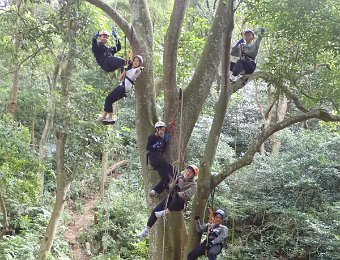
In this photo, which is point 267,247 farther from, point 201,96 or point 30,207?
point 30,207

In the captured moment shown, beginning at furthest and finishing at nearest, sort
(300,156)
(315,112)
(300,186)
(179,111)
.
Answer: (300,156) → (300,186) → (179,111) → (315,112)

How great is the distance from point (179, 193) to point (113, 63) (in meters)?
2.26

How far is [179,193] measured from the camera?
17.4ft

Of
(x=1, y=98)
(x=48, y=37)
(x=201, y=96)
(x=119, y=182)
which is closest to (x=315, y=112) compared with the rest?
(x=201, y=96)

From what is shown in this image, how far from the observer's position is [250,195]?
11750mm

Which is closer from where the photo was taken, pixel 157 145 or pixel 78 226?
pixel 157 145

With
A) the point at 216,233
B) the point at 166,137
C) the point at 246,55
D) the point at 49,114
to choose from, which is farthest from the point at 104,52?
the point at 49,114

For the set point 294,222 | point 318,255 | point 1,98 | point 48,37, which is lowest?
point 318,255

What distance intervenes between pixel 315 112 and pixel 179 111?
1.93m

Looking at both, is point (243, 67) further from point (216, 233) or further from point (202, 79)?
point (216, 233)

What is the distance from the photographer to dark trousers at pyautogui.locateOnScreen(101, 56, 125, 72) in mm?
6052

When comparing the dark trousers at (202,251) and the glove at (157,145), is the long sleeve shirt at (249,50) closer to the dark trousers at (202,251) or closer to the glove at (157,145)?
the glove at (157,145)

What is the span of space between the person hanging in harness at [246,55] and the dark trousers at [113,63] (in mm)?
1794

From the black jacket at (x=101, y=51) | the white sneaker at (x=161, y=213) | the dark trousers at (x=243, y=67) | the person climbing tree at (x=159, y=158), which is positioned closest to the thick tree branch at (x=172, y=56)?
the person climbing tree at (x=159, y=158)
